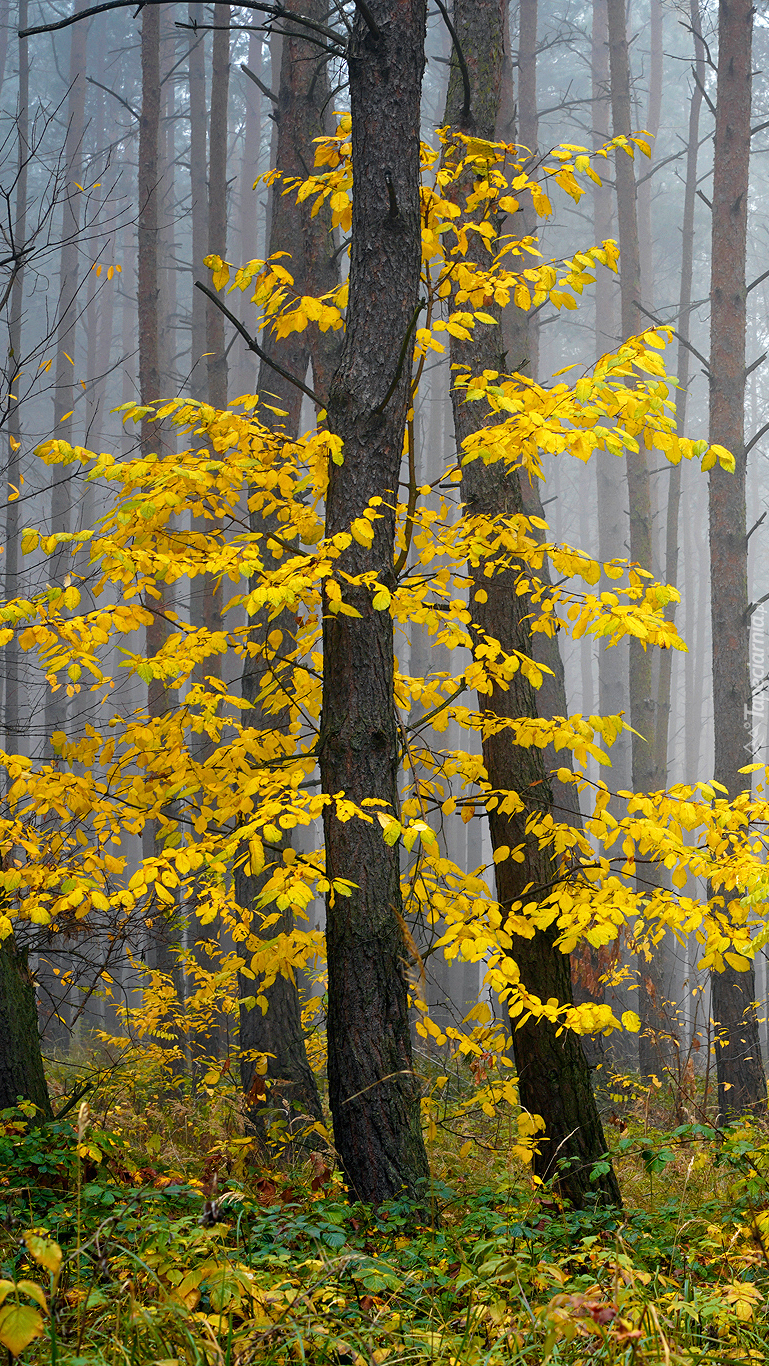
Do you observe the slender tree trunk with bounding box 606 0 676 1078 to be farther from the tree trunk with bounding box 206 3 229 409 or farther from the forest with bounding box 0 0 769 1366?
the tree trunk with bounding box 206 3 229 409

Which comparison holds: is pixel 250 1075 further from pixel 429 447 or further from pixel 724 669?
pixel 429 447

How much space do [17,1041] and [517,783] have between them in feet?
8.67

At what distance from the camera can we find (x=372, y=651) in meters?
3.92

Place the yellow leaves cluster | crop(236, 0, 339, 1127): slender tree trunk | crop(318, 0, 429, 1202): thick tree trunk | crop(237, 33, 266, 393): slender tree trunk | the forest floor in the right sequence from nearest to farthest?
the forest floor → the yellow leaves cluster → crop(318, 0, 429, 1202): thick tree trunk → crop(236, 0, 339, 1127): slender tree trunk → crop(237, 33, 266, 393): slender tree trunk

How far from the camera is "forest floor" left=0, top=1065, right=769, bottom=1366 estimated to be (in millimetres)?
2258

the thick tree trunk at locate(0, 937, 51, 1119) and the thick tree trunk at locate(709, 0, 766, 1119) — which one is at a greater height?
the thick tree trunk at locate(709, 0, 766, 1119)

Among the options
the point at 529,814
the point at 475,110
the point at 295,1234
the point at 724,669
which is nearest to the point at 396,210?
the point at 475,110

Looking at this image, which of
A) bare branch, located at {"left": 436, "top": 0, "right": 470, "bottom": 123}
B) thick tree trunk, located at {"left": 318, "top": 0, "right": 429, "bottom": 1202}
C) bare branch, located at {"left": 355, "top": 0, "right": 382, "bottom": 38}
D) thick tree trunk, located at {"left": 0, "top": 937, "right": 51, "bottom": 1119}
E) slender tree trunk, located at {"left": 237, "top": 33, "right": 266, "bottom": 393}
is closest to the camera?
thick tree trunk, located at {"left": 318, "top": 0, "right": 429, "bottom": 1202}

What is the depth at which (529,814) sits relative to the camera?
15.2ft

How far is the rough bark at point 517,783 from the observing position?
432 cm

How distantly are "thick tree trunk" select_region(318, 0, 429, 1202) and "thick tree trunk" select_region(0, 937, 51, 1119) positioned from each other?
1600 millimetres

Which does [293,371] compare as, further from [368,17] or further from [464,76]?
[368,17]

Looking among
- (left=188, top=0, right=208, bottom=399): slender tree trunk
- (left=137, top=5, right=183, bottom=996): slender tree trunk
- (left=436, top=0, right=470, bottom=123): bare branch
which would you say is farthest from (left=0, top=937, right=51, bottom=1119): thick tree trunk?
(left=188, top=0, right=208, bottom=399): slender tree trunk

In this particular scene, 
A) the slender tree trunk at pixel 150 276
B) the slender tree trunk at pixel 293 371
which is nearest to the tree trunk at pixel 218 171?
the slender tree trunk at pixel 150 276
